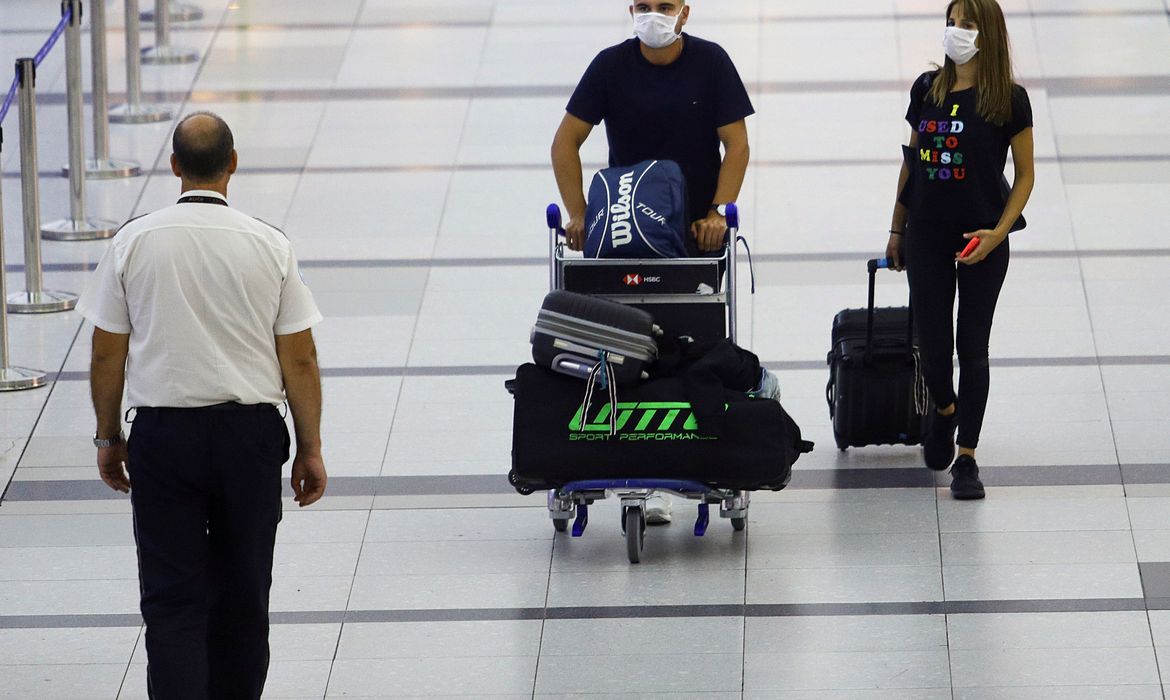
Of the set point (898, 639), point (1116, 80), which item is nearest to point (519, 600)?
point (898, 639)

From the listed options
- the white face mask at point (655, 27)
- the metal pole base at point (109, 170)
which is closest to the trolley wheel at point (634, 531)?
the white face mask at point (655, 27)

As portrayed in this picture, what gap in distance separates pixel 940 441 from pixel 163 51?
24.6 feet

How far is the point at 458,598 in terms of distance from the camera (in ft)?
17.1

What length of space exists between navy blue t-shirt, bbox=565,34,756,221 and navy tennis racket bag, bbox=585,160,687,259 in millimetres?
217

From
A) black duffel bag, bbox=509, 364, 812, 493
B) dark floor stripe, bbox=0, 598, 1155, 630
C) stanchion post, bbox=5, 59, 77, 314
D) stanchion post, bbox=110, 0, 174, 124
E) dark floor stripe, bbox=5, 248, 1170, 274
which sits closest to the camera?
dark floor stripe, bbox=0, 598, 1155, 630

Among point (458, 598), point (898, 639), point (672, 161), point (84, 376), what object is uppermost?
point (672, 161)

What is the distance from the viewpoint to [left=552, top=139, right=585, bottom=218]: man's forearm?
5.81 metres

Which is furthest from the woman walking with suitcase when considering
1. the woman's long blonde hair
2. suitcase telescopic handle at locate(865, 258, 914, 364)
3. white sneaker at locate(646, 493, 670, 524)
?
white sneaker at locate(646, 493, 670, 524)

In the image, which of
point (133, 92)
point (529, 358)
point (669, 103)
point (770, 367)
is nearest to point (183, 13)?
point (133, 92)

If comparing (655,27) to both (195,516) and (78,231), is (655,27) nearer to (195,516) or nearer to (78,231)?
Result: (195,516)

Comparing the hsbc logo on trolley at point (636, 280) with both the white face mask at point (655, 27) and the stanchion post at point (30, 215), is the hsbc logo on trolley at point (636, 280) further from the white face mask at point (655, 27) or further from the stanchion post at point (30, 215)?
the stanchion post at point (30, 215)

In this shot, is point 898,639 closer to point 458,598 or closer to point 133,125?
point 458,598

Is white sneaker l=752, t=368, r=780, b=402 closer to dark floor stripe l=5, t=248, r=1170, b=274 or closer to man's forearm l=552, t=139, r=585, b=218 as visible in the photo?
man's forearm l=552, t=139, r=585, b=218

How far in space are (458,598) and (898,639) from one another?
1.23 m
